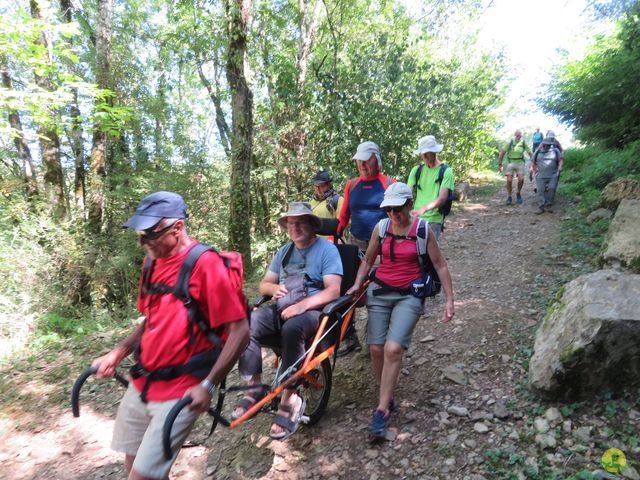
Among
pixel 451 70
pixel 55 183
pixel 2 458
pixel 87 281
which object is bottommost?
pixel 2 458

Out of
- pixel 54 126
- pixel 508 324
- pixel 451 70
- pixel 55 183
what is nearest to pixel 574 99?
pixel 451 70

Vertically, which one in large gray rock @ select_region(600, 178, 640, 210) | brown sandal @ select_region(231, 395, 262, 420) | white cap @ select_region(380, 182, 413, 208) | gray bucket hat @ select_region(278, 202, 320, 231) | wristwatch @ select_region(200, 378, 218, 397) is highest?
white cap @ select_region(380, 182, 413, 208)

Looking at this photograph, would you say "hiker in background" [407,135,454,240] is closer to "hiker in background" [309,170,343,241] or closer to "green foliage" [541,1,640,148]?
"hiker in background" [309,170,343,241]

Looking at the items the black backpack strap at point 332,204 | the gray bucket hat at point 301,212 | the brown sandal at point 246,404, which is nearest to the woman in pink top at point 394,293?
the gray bucket hat at point 301,212

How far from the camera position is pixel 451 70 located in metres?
12.4

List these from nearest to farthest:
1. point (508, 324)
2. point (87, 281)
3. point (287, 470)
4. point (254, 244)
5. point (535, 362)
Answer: point (287, 470) < point (535, 362) < point (508, 324) < point (87, 281) < point (254, 244)

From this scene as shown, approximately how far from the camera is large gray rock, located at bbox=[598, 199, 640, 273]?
4.63 m

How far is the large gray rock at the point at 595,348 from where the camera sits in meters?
2.90

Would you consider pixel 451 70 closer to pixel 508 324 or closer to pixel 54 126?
pixel 508 324

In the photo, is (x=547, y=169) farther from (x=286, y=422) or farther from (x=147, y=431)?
(x=147, y=431)

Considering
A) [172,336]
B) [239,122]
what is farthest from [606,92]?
[172,336]

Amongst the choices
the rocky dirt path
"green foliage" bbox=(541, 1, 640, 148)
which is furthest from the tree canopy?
the rocky dirt path

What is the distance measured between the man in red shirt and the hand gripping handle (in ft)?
0.19

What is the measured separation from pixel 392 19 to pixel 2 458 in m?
14.0
